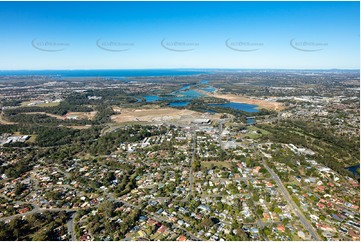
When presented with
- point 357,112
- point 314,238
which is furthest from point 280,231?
point 357,112

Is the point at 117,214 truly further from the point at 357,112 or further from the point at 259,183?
the point at 357,112

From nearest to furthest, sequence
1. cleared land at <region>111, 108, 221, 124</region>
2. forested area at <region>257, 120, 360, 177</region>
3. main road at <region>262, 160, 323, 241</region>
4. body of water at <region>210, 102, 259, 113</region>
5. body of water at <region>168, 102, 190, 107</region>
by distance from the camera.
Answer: main road at <region>262, 160, 323, 241</region> → forested area at <region>257, 120, 360, 177</region> → cleared land at <region>111, 108, 221, 124</region> → body of water at <region>210, 102, 259, 113</region> → body of water at <region>168, 102, 190, 107</region>

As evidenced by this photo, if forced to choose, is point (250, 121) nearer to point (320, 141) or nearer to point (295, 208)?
point (320, 141)

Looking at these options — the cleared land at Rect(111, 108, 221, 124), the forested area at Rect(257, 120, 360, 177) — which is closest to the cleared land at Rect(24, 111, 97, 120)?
the cleared land at Rect(111, 108, 221, 124)

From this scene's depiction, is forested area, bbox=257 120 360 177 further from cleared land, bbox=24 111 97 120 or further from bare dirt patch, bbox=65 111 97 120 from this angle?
cleared land, bbox=24 111 97 120

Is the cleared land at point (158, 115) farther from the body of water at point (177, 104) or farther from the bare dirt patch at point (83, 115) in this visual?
the body of water at point (177, 104)

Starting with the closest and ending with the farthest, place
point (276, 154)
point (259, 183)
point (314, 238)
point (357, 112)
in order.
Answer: point (314, 238) < point (259, 183) < point (276, 154) < point (357, 112)

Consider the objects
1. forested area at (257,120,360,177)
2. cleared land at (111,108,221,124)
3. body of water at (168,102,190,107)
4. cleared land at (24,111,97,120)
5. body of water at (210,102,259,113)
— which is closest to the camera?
forested area at (257,120,360,177)

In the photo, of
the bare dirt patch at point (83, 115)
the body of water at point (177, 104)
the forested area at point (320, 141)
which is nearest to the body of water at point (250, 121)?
the forested area at point (320, 141)
